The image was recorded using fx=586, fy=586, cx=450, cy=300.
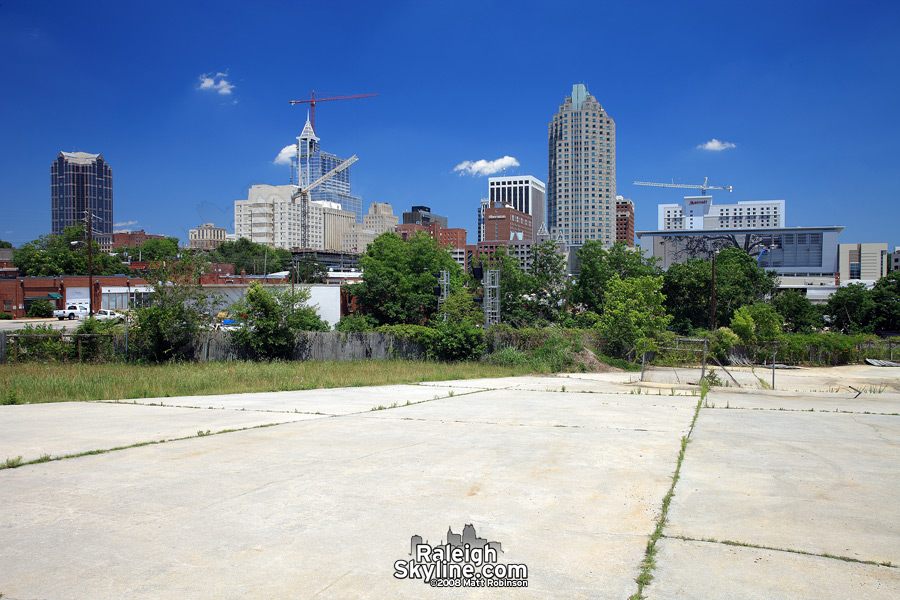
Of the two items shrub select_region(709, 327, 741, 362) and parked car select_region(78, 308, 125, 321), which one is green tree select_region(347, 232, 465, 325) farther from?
shrub select_region(709, 327, 741, 362)

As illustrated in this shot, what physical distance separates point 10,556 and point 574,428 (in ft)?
31.3

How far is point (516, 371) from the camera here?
2956cm

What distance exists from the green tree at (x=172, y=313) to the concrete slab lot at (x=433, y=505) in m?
17.4

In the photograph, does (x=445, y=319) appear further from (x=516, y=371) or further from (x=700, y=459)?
(x=700, y=459)

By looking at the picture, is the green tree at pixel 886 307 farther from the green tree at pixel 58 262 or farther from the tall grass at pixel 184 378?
the green tree at pixel 58 262

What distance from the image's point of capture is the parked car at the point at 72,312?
5761cm

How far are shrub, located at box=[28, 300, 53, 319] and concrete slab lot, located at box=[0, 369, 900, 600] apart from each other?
58.2 metres

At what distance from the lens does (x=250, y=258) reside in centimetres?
14950

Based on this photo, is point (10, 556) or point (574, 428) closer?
point (10, 556)

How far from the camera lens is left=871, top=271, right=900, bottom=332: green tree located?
189 feet

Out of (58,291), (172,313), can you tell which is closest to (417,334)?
(172,313)

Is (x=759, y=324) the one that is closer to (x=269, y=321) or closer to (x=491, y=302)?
(x=491, y=302)

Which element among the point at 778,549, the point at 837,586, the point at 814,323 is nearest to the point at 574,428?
the point at 778,549

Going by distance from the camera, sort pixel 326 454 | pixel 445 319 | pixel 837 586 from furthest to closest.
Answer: pixel 445 319, pixel 326 454, pixel 837 586
